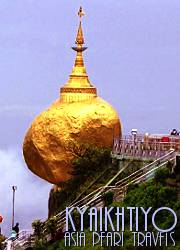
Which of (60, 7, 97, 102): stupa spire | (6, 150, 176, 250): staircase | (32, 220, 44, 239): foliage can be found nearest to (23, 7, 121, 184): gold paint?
(60, 7, 97, 102): stupa spire

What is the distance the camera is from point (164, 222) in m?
43.1

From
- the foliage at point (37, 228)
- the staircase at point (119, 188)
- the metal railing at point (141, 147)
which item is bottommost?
the foliage at point (37, 228)

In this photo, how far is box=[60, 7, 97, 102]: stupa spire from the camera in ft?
177

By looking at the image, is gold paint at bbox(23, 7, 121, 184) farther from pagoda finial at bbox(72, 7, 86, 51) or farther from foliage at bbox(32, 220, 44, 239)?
foliage at bbox(32, 220, 44, 239)

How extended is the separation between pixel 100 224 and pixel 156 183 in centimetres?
228

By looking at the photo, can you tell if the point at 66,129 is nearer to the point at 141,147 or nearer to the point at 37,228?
the point at 141,147

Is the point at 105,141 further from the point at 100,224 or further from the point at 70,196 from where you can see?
the point at 100,224

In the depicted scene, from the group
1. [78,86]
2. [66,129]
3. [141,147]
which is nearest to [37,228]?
[141,147]

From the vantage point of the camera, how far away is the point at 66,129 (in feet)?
174

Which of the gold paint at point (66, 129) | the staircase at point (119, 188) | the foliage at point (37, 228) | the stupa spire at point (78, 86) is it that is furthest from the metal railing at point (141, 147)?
the foliage at point (37, 228)

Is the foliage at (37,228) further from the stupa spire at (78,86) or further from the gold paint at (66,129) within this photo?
the stupa spire at (78,86)

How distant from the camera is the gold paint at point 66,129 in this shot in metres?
53.1

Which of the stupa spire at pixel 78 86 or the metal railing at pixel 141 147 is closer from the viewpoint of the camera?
the metal railing at pixel 141 147

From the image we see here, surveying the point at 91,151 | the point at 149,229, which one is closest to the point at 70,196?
the point at 91,151
